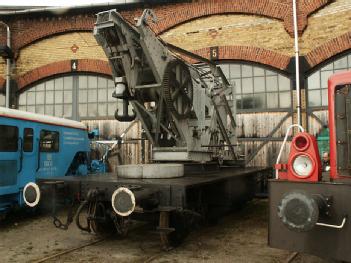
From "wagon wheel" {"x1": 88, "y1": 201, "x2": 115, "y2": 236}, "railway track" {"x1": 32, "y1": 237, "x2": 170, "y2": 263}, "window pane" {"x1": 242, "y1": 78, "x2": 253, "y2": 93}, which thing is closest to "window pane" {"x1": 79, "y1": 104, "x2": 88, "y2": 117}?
"window pane" {"x1": 242, "y1": 78, "x2": 253, "y2": 93}

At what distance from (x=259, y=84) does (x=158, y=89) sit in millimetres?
6870

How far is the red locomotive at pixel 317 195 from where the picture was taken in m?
3.24

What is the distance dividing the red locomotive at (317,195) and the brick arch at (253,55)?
8931 mm

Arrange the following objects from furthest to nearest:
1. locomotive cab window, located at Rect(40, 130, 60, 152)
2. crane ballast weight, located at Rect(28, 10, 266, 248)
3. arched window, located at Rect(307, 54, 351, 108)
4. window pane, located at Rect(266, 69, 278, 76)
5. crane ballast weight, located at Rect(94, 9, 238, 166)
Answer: window pane, located at Rect(266, 69, 278, 76), arched window, located at Rect(307, 54, 351, 108), locomotive cab window, located at Rect(40, 130, 60, 152), crane ballast weight, located at Rect(94, 9, 238, 166), crane ballast weight, located at Rect(28, 10, 266, 248)

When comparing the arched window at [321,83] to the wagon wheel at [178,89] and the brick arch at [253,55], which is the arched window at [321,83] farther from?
the wagon wheel at [178,89]

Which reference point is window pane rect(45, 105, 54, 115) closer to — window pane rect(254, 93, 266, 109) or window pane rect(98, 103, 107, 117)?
window pane rect(98, 103, 107, 117)

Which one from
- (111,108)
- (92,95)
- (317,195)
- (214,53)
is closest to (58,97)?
(92,95)

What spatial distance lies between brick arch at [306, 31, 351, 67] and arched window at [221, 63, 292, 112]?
3.32 ft

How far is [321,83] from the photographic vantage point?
40.1ft

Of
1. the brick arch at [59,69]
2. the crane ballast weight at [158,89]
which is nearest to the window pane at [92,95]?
the brick arch at [59,69]

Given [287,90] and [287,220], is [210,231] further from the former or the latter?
[287,90]

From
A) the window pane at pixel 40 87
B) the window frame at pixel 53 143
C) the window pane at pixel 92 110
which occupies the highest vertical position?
the window pane at pixel 40 87

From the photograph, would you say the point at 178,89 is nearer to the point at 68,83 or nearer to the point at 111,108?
the point at 111,108

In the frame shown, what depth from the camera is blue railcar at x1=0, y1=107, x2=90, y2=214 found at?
7922 mm
